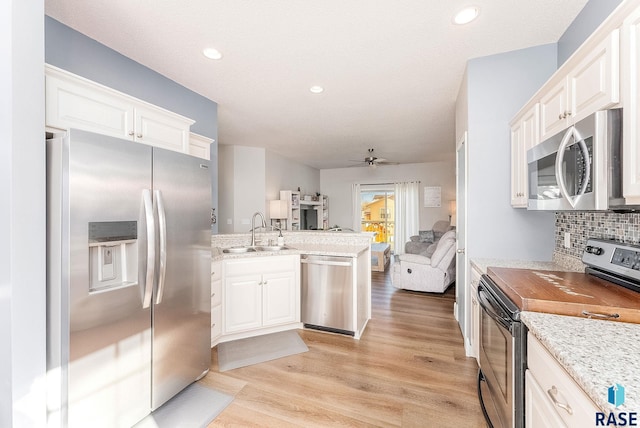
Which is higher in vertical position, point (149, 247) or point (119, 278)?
point (149, 247)

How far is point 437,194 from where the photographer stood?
7090 millimetres

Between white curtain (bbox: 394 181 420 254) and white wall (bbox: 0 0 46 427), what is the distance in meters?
7.03

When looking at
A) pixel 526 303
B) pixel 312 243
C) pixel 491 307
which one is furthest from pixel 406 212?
pixel 526 303

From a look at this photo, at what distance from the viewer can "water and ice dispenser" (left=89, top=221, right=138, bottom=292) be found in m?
1.42

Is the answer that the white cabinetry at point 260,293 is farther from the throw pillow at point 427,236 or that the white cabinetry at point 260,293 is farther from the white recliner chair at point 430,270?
the throw pillow at point 427,236

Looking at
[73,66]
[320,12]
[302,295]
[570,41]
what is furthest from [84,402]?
[570,41]

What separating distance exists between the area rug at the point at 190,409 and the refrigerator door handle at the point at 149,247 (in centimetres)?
75

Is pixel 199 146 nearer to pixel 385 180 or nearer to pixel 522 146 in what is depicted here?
pixel 522 146

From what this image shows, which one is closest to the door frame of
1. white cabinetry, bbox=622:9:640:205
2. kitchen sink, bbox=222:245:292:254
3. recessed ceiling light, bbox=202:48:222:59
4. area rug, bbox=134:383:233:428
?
white cabinetry, bbox=622:9:640:205

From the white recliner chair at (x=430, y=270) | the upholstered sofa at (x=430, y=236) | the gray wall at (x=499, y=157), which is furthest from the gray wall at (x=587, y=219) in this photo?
the upholstered sofa at (x=430, y=236)

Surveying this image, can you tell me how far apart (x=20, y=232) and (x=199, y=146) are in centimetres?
174

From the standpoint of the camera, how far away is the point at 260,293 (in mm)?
2809

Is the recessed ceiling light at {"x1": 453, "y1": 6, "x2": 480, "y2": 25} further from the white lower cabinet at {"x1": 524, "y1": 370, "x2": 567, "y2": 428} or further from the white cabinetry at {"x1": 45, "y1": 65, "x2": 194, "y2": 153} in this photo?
the white cabinetry at {"x1": 45, "y1": 65, "x2": 194, "y2": 153}

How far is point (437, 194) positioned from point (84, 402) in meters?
7.36
